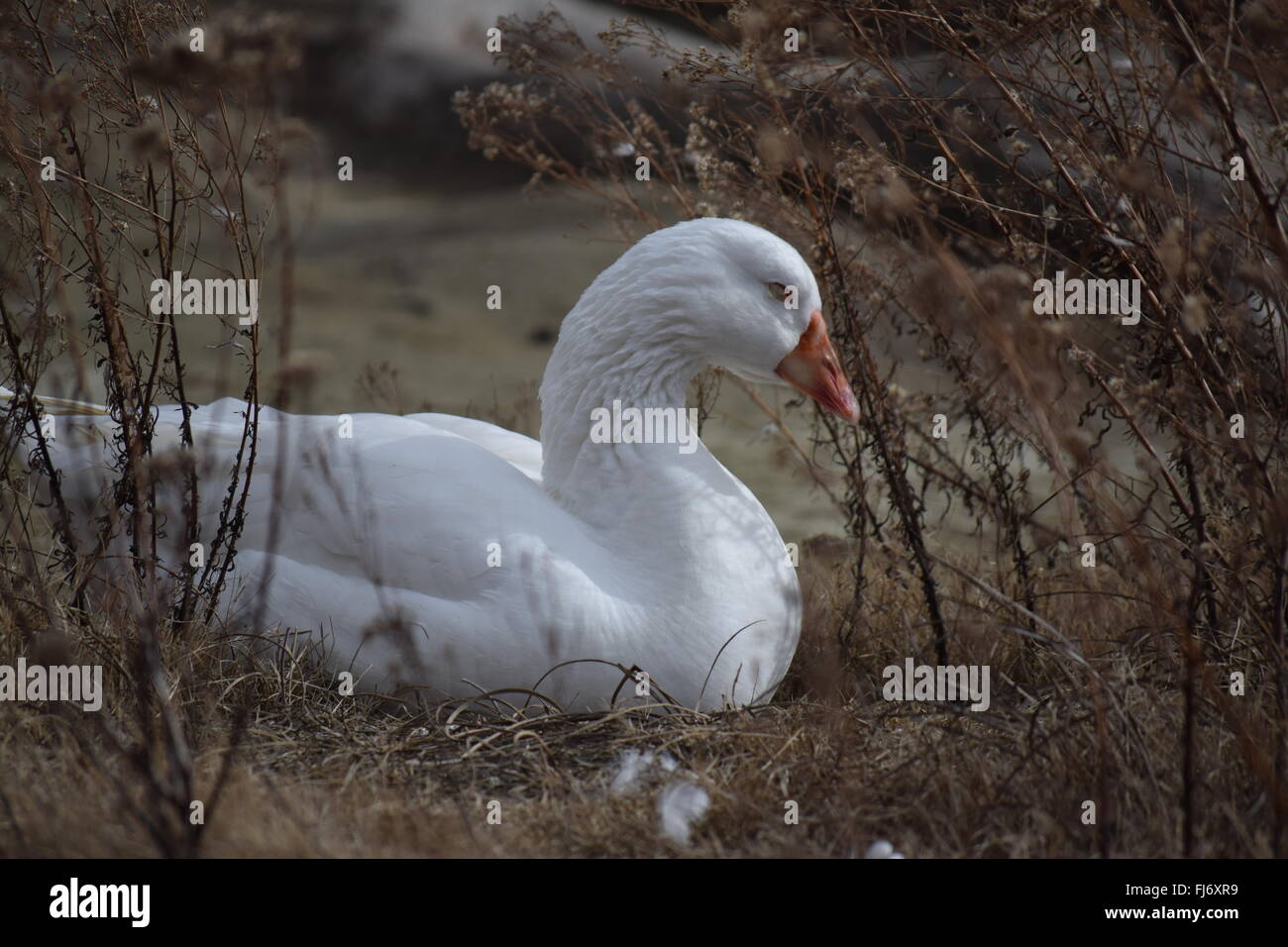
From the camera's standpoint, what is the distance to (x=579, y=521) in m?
3.55

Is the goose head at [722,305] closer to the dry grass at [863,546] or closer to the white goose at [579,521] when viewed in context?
the white goose at [579,521]

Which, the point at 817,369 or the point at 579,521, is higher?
the point at 817,369

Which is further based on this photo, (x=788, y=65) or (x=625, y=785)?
(x=788, y=65)

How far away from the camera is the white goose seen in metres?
3.21

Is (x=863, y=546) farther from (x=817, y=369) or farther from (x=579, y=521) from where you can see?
(x=579, y=521)

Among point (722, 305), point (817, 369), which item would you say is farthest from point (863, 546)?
point (722, 305)

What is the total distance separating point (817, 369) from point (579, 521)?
0.85 meters

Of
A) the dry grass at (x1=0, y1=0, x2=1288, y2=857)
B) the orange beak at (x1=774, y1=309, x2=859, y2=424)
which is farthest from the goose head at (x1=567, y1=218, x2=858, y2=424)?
the dry grass at (x1=0, y1=0, x2=1288, y2=857)

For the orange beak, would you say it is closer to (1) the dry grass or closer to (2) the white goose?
(2) the white goose

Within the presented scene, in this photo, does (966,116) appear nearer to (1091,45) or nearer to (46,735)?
(1091,45)

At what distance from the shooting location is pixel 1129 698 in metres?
2.91

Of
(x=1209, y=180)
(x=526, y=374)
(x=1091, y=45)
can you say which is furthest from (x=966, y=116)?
(x=526, y=374)

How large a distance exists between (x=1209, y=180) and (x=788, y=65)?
5.20 feet

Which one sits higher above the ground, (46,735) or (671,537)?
(671,537)
